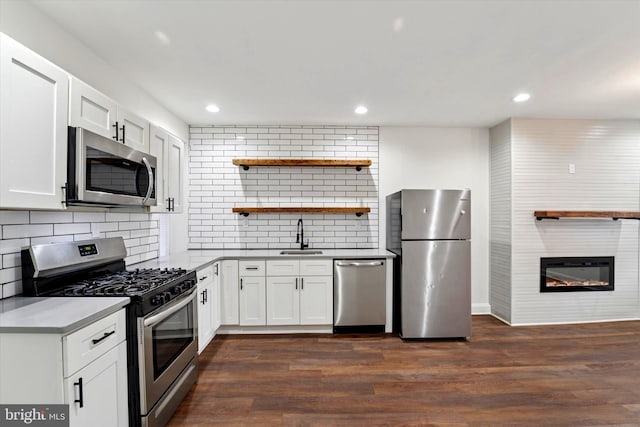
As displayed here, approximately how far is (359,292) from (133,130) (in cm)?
274

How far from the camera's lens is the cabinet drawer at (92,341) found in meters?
1.36

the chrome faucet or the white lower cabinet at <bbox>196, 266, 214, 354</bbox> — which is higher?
the chrome faucet

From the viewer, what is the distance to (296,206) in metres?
4.32

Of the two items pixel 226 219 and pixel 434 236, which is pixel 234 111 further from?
pixel 434 236

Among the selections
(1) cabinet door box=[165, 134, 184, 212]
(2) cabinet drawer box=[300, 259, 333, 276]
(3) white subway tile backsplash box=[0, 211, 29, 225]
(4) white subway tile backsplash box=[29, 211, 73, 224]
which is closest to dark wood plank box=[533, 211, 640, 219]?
(2) cabinet drawer box=[300, 259, 333, 276]

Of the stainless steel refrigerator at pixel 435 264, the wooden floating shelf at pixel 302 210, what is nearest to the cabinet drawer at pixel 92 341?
the wooden floating shelf at pixel 302 210

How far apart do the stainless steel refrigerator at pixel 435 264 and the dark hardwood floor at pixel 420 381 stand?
8.7 inches

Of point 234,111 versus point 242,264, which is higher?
point 234,111

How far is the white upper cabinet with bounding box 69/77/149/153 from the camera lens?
1.82 metres

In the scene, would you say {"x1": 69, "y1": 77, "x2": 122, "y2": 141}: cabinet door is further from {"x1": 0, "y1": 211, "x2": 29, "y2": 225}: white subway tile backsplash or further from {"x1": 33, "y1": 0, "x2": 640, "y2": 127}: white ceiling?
{"x1": 0, "y1": 211, "x2": 29, "y2": 225}: white subway tile backsplash

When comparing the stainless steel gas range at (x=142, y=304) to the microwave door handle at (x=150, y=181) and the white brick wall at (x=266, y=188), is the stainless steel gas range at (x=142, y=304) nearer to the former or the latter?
the microwave door handle at (x=150, y=181)

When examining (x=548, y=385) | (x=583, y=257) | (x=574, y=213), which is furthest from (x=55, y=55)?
(x=583, y=257)

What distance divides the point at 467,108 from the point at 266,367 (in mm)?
3513

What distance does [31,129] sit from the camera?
5.07 ft
